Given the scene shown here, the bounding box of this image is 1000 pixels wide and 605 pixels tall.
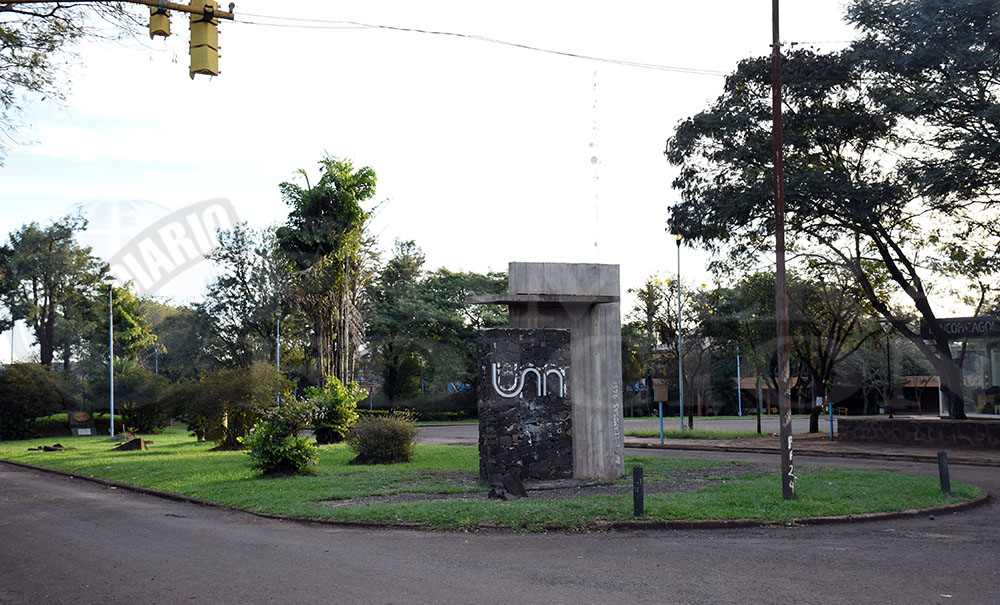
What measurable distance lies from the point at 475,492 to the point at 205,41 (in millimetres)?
9066

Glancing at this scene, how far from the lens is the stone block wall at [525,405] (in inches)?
602

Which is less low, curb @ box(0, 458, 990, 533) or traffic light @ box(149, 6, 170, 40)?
traffic light @ box(149, 6, 170, 40)

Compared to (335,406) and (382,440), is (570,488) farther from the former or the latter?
(335,406)

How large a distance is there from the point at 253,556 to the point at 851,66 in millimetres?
21919

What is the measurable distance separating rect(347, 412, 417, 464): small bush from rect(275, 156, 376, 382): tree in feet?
30.7

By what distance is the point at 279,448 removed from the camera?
1775 cm

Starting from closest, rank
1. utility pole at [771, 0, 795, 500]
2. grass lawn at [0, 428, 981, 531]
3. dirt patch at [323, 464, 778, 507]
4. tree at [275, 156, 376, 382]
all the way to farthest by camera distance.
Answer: grass lawn at [0, 428, 981, 531] → utility pole at [771, 0, 795, 500] → dirt patch at [323, 464, 778, 507] → tree at [275, 156, 376, 382]

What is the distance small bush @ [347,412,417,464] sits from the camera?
20.4 metres

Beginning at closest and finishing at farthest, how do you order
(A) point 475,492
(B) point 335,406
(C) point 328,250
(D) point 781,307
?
(D) point 781,307 → (A) point 475,492 → (B) point 335,406 → (C) point 328,250

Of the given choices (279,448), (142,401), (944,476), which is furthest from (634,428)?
(944,476)

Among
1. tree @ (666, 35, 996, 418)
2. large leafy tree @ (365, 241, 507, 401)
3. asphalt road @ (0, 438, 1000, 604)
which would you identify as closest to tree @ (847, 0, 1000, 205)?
tree @ (666, 35, 996, 418)

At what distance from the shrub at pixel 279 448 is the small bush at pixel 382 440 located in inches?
84.2

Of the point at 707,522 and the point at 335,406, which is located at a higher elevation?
the point at 335,406

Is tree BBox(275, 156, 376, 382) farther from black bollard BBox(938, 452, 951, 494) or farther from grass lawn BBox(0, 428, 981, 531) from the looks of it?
black bollard BBox(938, 452, 951, 494)
